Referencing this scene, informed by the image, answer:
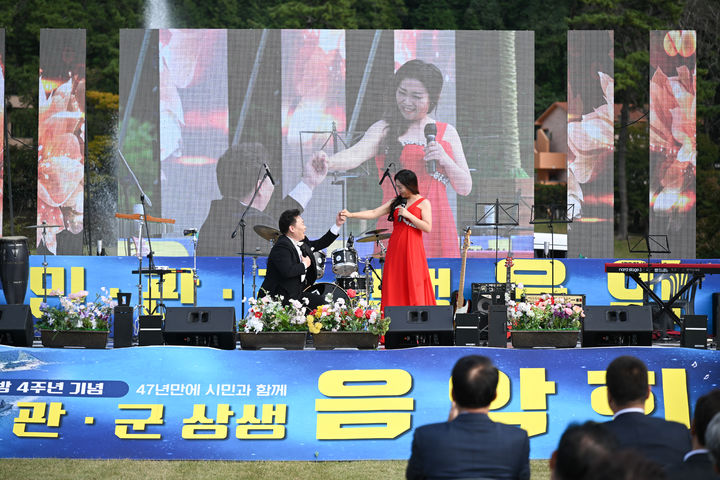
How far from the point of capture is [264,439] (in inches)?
233

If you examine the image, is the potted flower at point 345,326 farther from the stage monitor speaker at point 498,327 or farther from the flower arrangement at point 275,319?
the stage monitor speaker at point 498,327

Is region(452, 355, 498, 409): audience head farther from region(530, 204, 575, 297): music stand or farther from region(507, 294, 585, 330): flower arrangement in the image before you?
region(530, 204, 575, 297): music stand

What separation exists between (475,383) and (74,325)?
16.8 ft

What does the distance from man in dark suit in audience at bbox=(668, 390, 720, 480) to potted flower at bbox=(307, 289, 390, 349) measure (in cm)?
367

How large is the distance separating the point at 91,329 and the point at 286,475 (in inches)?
104

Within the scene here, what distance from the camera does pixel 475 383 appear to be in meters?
3.25

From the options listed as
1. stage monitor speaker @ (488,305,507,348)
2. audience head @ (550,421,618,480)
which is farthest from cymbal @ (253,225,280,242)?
audience head @ (550,421,618,480)

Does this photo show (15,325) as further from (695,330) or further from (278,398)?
(695,330)

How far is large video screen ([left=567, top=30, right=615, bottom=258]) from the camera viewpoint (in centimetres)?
1559

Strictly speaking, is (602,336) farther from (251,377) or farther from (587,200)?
(587,200)

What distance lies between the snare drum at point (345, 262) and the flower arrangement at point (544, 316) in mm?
3280

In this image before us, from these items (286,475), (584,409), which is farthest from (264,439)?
(584,409)

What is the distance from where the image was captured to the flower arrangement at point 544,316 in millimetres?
7176

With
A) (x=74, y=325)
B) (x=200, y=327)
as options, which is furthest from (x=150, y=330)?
(x=74, y=325)
